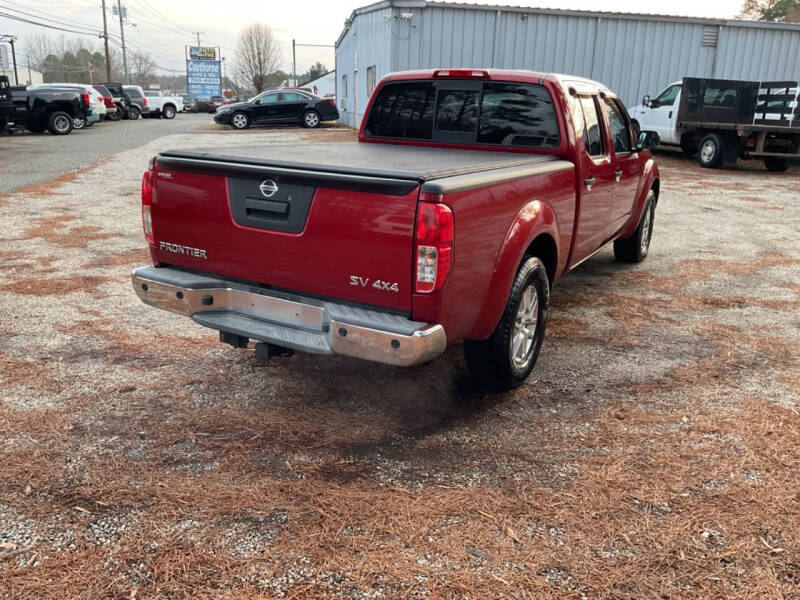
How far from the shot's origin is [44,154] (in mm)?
17688

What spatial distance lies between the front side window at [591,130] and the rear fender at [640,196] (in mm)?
1503

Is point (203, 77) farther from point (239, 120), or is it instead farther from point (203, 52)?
point (239, 120)

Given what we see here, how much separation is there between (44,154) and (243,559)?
17.9 m

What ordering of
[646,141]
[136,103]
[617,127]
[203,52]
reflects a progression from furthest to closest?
1. [203,52]
2. [136,103]
3. [646,141]
4. [617,127]

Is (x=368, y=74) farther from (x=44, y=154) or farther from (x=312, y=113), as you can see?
(x=44, y=154)

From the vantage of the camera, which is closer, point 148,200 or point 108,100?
point 148,200

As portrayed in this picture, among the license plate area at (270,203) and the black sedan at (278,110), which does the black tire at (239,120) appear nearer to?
the black sedan at (278,110)

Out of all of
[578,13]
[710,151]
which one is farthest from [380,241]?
[578,13]

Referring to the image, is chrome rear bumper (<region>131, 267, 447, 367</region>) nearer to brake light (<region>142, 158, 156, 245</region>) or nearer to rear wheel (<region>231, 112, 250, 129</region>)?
brake light (<region>142, 158, 156, 245</region>)

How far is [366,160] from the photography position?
371 centimetres

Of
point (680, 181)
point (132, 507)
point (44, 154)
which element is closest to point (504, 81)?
point (132, 507)

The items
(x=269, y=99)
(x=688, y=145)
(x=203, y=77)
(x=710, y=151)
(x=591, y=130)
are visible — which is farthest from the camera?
(x=203, y=77)

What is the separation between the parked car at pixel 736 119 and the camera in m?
15.6

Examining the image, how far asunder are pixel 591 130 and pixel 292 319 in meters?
3.08
